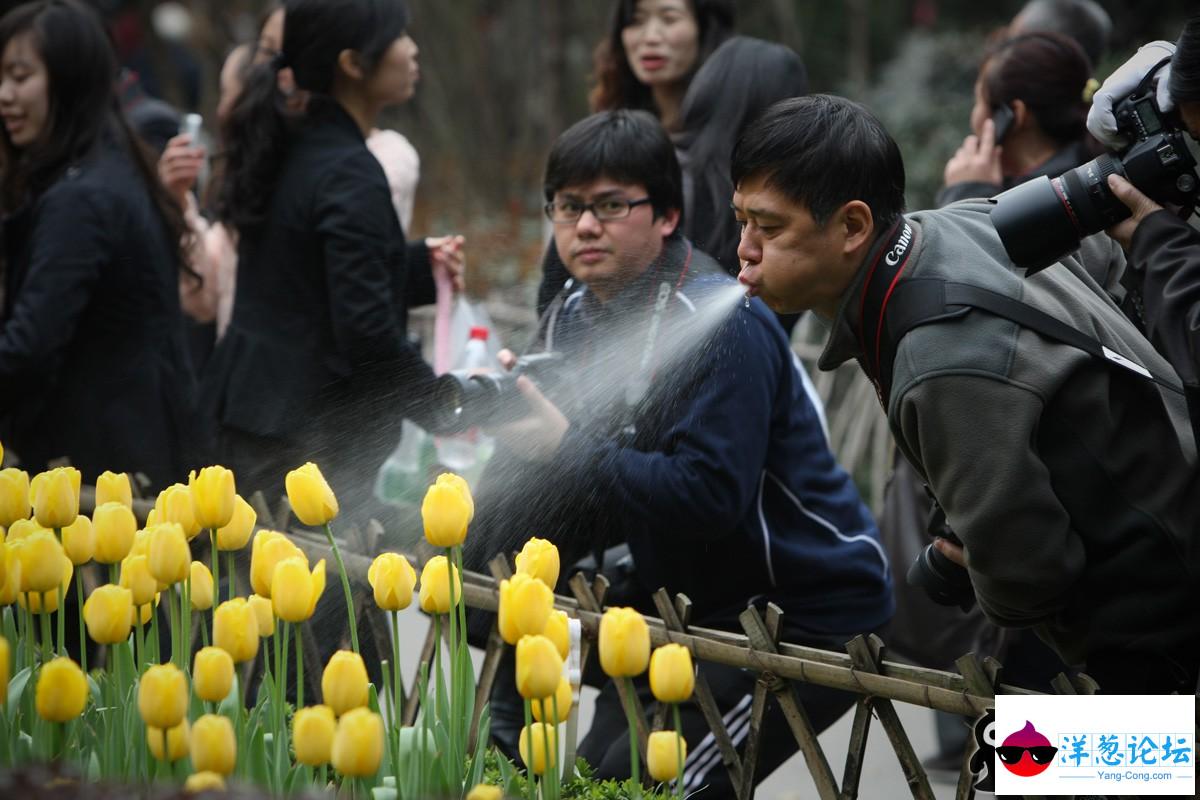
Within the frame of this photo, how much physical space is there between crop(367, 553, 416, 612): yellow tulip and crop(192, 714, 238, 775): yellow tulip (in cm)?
49

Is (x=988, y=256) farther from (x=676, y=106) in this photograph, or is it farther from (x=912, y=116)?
(x=912, y=116)

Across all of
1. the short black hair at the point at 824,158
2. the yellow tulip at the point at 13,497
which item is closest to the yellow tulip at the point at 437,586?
the yellow tulip at the point at 13,497

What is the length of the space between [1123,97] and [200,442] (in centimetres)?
326

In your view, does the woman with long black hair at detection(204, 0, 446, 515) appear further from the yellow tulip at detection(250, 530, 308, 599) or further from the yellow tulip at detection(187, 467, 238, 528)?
the yellow tulip at detection(250, 530, 308, 599)

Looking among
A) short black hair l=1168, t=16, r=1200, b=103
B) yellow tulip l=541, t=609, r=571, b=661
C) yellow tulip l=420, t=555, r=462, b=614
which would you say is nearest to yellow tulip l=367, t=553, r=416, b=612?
yellow tulip l=420, t=555, r=462, b=614

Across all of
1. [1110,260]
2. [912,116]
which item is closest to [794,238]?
[1110,260]

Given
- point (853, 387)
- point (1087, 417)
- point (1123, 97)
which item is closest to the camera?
point (1087, 417)

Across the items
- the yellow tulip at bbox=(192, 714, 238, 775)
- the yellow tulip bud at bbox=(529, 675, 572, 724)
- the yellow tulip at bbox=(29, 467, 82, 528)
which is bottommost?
the yellow tulip bud at bbox=(529, 675, 572, 724)

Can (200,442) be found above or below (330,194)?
below

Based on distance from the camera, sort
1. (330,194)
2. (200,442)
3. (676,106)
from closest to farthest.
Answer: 1. (330,194)
2. (200,442)
3. (676,106)

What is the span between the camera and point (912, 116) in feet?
38.1

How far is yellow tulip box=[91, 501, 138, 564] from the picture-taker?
8.46 feet

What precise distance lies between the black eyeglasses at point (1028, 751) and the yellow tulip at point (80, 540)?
5.57 ft

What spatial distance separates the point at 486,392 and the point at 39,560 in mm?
1723
